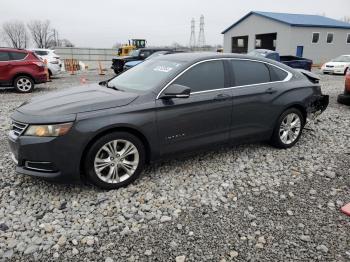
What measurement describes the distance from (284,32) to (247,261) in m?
32.3

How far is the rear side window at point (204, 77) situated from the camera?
13.3ft

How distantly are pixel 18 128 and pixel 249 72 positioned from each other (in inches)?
126

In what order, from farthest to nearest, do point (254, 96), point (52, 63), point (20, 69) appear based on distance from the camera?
point (52, 63), point (20, 69), point (254, 96)

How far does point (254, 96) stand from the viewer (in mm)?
4535

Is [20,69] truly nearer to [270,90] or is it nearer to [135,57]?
[135,57]

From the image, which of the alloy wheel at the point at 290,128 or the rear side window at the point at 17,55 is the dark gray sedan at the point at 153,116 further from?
the rear side window at the point at 17,55

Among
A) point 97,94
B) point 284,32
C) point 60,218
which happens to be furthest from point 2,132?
point 284,32

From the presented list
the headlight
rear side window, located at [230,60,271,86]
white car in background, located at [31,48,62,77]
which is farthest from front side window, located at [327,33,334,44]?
the headlight

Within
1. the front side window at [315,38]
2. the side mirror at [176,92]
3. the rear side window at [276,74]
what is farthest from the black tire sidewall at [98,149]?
the front side window at [315,38]

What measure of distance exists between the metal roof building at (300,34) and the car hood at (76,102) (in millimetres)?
30361

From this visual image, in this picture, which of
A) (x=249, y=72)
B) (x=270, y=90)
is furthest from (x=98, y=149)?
(x=270, y=90)

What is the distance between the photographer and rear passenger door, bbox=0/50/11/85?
1088 cm

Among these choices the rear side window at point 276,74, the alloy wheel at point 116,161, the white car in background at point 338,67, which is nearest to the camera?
the alloy wheel at point 116,161

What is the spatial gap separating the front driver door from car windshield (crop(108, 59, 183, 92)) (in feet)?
0.63
